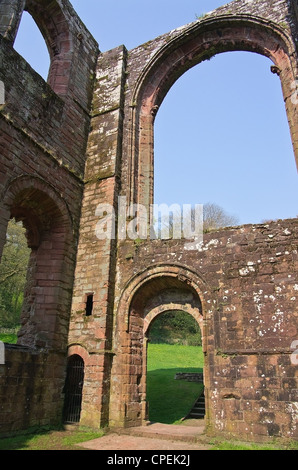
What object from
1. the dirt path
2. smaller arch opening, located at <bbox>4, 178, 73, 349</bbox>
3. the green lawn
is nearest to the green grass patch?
the dirt path

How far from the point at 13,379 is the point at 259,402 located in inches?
185

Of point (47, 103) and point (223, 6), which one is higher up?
point (223, 6)

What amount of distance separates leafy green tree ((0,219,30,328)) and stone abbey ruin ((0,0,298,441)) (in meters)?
13.0

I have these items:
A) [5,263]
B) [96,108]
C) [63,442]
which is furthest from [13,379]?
[5,263]

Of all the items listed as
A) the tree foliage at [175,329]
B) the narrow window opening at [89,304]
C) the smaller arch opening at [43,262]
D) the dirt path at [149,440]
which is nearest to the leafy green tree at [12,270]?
the tree foliage at [175,329]

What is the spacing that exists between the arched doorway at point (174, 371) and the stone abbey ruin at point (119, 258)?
133 centimetres

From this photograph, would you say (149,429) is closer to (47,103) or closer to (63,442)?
(63,442)

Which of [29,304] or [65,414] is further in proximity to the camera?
[29,304]

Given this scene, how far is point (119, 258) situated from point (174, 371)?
361 inches

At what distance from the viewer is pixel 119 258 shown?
356 inches

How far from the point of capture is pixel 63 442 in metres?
6.28

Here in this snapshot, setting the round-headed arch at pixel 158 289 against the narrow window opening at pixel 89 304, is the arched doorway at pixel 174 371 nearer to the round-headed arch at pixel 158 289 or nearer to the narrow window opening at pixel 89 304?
the round-headed arch at pixel 158 289

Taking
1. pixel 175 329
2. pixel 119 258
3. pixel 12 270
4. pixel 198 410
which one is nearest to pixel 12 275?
pixel 12 270

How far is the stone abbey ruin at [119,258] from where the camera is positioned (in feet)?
22.3
